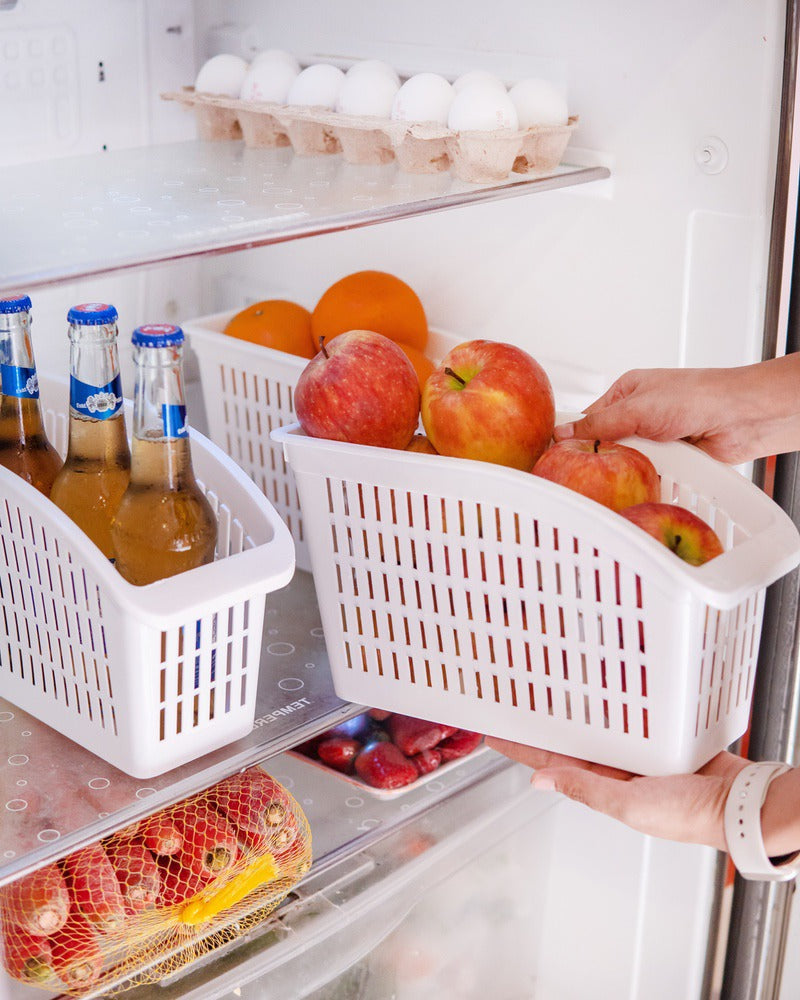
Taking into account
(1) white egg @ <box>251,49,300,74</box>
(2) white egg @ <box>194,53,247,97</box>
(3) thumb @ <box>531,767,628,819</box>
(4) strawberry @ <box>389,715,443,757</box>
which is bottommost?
(4) strawberry @ <box>389,715,443,757</box>

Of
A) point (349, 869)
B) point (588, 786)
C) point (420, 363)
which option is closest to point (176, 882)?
point (349, 869)

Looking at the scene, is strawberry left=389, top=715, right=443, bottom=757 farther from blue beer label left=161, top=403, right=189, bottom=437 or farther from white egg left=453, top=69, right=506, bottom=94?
white egg left=453, top=69, right=506, bottom=94

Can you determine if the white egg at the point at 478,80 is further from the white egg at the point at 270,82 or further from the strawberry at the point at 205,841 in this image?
the strawberry at the point at 205,841

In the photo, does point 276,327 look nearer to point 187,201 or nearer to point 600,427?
point 187,201

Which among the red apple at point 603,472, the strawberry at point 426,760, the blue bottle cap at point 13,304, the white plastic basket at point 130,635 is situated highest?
the blue bottle cap at point 13,304

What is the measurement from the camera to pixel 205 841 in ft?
3.19

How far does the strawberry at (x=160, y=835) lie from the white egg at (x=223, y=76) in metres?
0.81

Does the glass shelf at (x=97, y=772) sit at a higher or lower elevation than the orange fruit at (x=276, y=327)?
lower

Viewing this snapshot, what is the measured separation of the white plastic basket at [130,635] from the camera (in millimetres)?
829

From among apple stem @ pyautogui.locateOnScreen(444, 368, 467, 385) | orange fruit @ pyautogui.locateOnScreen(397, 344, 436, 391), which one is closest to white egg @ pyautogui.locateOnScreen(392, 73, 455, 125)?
orange fruit @ pyautogui.locateOnScreen(397, 344, 436, 391)

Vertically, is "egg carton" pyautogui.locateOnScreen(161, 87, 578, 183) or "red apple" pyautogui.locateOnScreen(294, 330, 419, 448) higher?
"egg carton" pyautogui.locateOnScreen(161, 87, 578, 183)

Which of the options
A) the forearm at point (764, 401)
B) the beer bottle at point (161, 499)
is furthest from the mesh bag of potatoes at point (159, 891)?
the forearm at point (764, 401)

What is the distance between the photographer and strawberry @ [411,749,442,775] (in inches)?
45.9

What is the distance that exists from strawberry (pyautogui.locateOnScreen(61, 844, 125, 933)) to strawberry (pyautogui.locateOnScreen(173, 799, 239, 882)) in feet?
0.22
